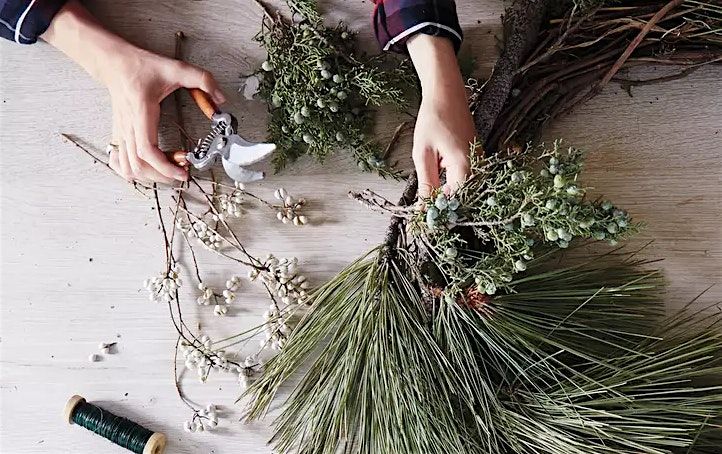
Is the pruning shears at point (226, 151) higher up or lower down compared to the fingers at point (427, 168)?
lower down

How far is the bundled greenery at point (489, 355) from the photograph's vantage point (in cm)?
82

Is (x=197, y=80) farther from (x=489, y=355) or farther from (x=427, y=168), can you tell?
(x=489, y=355)

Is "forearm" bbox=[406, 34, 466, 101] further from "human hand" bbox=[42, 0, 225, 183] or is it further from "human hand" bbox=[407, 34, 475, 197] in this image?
"human hand" bbox=[42, 0, 225, 183]

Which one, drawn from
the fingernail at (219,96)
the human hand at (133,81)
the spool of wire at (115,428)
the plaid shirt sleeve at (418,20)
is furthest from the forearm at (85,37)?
the spool of wire at (115,428)

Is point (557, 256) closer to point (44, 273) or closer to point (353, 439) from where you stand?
point (353, 439)

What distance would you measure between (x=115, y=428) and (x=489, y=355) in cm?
53

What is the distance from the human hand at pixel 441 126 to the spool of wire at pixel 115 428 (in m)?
0.52

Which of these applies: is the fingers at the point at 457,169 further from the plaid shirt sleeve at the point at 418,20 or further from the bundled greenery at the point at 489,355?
the plaid shirt sleeve at the point at 418,20

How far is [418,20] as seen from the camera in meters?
0.93

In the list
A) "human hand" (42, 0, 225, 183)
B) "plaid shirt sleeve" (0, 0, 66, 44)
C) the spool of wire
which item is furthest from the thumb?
the spool of wire

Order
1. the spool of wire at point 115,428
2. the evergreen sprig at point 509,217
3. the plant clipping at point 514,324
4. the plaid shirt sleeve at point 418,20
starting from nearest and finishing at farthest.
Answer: the evergreen sprig at point 509,217
the plant clipping at point 514,324
the plaid shirt sleeve at point 418,20
the spool of wire at point 115,428

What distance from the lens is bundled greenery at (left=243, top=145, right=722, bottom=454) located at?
818mm

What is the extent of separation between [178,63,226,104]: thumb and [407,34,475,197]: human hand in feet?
0.94

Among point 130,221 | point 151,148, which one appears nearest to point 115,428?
point 130,221
